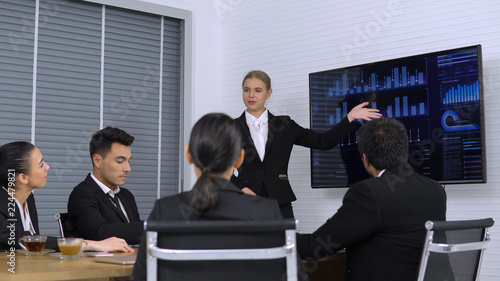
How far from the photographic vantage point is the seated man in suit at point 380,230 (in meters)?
1.94

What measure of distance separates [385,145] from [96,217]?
123 cm

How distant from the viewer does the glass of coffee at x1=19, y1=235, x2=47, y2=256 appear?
2092mm

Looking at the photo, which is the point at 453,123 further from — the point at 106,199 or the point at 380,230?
the point at 106,199

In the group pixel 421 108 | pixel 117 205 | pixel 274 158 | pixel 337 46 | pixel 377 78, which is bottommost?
pixel 117 205

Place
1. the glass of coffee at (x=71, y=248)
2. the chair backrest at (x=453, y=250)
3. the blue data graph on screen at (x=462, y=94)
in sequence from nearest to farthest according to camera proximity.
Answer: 1. the chair backrest at (x=453, y=250)
2. the glass of coffee at (x=71, y=248)
3. the blue data graph on screen at (x=462, y=94)

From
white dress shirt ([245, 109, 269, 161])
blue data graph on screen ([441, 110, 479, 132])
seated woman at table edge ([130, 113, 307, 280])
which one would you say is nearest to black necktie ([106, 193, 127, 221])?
white dress shirt ([245, 109, 269, 161])

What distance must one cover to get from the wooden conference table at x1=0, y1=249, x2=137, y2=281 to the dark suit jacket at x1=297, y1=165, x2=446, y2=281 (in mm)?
611

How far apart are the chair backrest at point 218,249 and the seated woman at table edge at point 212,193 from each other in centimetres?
12

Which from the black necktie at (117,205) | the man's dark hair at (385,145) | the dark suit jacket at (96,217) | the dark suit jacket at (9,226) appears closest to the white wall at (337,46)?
the man's dark hair at (385,145)

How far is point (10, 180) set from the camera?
2.47 metres

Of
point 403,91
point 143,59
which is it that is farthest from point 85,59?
point 403,91

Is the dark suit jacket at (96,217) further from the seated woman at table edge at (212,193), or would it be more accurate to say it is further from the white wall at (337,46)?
the white wall at (337,46)

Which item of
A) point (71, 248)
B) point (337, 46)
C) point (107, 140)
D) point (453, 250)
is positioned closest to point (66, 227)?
point (107, 140)

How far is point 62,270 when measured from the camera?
163 centimetres
